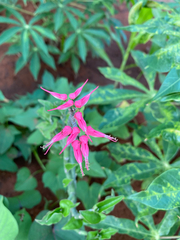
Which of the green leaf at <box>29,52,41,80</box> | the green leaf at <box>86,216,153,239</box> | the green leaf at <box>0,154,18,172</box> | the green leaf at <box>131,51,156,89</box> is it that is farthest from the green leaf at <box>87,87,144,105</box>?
the green leaf at <box>29,52,41,80</box>

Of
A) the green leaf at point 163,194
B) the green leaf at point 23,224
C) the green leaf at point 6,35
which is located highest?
the green leaf at point 6,35

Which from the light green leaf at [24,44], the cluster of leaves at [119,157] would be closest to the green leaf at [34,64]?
the cluster of leaves at [119,157]

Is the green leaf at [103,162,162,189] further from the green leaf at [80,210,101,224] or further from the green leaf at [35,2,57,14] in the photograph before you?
the green leaf at [35,2,57,14]

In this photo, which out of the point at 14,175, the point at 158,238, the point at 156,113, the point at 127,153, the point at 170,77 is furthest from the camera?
the point at 14,175

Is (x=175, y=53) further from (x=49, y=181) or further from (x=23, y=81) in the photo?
(x=23, y=81)

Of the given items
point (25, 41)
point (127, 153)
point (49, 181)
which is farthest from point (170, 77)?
point (25, 41)

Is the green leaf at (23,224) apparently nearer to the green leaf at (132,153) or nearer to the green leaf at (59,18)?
the green leaf at (132,153)
